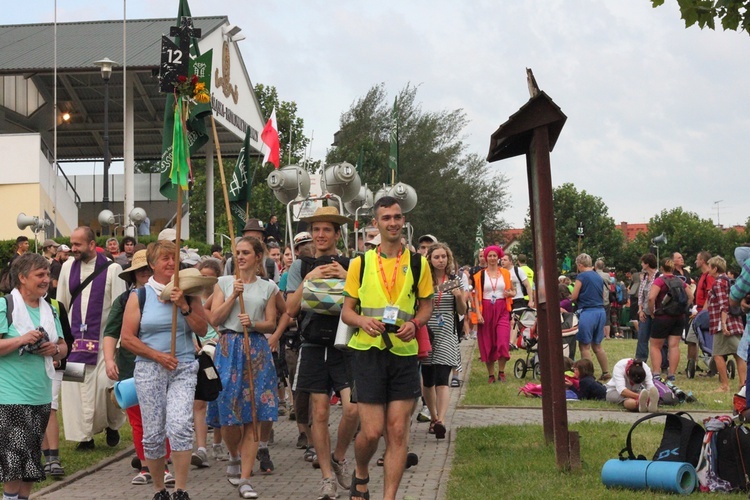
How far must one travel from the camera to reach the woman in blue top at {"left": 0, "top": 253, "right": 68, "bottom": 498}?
23.9 feet

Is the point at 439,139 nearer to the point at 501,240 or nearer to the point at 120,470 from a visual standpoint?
the point at 501,240

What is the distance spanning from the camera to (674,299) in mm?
16328

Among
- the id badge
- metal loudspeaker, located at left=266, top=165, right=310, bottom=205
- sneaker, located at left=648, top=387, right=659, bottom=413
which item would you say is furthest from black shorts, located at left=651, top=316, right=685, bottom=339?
the id badge

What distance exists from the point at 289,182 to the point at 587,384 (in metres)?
7.47

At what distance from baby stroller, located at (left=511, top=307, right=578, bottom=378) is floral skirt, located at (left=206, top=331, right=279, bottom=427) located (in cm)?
909

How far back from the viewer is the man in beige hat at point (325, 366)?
8.58 metres

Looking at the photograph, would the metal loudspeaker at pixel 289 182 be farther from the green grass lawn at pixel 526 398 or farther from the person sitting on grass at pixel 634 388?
the person sitting on grass at pixel 634 388

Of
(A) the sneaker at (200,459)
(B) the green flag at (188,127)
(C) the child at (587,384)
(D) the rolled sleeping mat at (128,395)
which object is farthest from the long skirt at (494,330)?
(D) the rolled sleeping mat at (128,395)

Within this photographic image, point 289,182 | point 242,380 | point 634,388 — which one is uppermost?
point 289,182

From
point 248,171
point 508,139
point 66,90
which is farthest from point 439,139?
point 508,139

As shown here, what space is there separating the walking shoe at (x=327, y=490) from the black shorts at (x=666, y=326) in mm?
9421

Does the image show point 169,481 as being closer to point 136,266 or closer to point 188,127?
point 136,266

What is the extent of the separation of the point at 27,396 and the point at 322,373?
2302 millimetres

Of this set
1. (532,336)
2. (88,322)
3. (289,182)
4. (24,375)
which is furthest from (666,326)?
(24,375)
